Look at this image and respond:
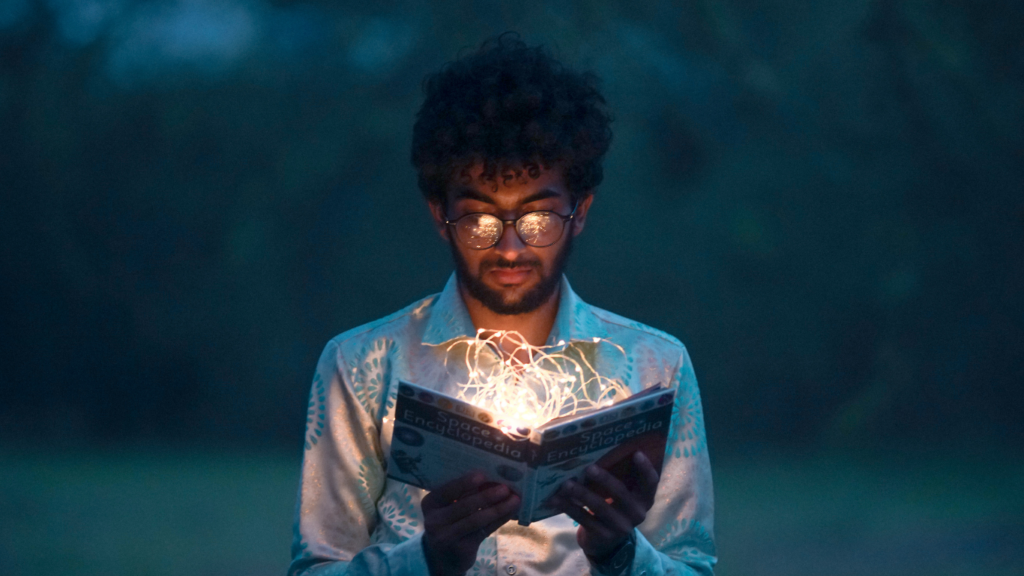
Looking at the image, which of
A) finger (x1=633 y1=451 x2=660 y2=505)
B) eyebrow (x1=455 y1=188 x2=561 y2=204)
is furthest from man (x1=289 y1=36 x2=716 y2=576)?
finger (x1=633 y1=451 x2=660 y2=505)

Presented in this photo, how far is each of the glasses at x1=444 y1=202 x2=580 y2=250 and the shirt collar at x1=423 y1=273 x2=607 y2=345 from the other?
0.58ft

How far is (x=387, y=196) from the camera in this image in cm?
438

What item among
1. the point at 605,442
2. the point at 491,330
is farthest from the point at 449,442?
the point at 491,330

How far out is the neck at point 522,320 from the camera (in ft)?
6.96

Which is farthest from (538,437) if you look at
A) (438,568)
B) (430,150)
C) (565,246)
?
(430,150)

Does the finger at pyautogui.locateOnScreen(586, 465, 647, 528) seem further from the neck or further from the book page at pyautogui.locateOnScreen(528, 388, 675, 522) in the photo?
the neck

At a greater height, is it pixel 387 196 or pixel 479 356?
pixel 387 196

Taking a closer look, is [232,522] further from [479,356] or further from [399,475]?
[399,475]

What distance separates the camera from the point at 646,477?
1.62 metres

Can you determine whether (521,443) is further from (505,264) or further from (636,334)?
(636,334)

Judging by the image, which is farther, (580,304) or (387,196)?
(387,196)

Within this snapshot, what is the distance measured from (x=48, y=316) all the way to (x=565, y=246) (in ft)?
11.1

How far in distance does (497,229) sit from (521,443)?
0.60 meters

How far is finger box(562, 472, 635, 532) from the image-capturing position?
1.58m
